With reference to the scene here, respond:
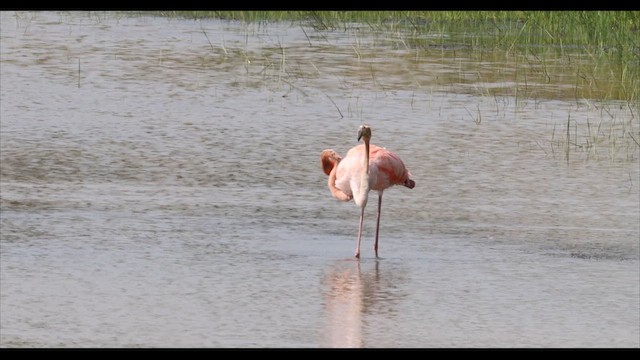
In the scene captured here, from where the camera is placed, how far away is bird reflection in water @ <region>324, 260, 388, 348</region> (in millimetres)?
6309

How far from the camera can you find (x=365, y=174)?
848 cm

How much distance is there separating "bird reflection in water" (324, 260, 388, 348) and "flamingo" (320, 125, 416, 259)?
719 millimetres

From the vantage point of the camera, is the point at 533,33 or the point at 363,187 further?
the point at 533,33

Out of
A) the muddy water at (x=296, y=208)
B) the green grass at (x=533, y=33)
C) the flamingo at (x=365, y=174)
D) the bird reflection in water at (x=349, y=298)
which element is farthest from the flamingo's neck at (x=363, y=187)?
the green grass at (x=533, y=33)

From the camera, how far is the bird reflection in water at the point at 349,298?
6309 mm

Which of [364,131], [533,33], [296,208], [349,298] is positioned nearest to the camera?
[349,298]

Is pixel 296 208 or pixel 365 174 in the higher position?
pixel 365 174

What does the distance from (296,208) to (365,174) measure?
2.53ft

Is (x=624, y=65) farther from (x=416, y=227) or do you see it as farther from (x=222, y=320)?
(x=222, y=320)

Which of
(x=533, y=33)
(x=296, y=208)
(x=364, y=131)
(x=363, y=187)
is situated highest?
(x=364, y=131)

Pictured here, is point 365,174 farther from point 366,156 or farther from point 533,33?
point 533,33

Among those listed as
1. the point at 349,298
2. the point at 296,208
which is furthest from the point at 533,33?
the point at 349,298

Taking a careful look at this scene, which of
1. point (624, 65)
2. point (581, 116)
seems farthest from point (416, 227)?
point (624, 65)

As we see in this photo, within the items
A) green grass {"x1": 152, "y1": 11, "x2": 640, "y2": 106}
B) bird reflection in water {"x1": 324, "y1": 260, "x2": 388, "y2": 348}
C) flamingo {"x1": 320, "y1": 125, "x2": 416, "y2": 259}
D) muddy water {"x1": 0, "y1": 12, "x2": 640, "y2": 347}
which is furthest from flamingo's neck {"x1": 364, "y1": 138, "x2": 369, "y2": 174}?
green grass {"x1": 152, "y1": 11, "x2": 640, "y2": 106}
